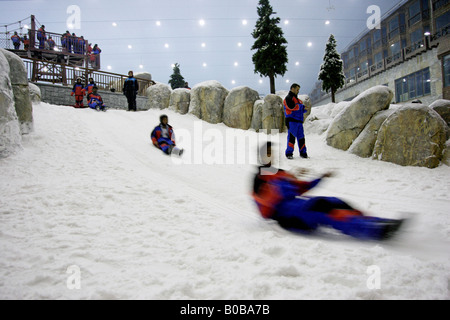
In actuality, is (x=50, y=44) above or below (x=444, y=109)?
above

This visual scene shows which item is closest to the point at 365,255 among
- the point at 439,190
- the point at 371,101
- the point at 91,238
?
the point at 91,238

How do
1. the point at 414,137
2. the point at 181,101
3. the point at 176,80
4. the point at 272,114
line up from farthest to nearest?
the point at 176,80 → the point at 181,101 → the point at 272,114 → the point at 414,137

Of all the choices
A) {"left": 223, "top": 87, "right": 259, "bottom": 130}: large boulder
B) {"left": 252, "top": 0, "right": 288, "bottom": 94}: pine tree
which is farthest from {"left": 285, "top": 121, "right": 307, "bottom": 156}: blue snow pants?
{"left": 252, "top": 0, "right": 288, "bottom": 94}: pine tree

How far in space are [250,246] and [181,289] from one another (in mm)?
701

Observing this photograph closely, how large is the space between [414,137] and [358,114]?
65.4 inches

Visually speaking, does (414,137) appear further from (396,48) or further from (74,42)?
(396,48)

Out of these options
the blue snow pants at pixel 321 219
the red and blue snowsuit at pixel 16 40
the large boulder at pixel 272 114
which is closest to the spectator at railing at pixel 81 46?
the red and blue snowsuit at pixel 16 40

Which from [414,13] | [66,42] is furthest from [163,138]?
[414,13]

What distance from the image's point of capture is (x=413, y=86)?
16609 mm

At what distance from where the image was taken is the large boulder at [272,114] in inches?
391

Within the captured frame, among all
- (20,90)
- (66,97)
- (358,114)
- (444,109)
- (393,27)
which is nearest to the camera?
(20,90)

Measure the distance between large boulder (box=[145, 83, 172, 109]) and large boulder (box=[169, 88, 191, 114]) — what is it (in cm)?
50

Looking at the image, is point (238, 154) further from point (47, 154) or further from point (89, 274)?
point (89, 274)

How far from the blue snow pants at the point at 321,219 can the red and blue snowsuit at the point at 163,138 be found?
4.27 meters
